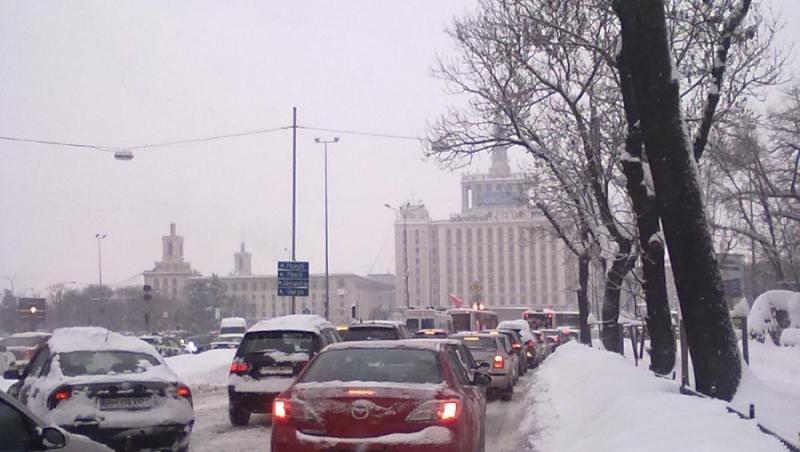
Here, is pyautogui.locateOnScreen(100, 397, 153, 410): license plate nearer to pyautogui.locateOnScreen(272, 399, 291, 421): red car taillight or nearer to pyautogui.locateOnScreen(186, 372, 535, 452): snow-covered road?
pyautogui.locateOnScreen(186, 372, 535, 452): snow-covered road

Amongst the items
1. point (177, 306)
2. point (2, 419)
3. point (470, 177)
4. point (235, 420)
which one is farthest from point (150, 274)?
point (2, 419)

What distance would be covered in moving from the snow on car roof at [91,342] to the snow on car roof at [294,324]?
14.2 ft

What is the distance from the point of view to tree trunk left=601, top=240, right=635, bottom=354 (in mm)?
24322

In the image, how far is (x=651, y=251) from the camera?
18.7 m

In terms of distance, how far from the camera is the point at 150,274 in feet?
314

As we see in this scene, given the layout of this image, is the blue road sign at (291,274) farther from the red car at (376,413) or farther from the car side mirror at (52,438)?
the car side mirror at (52,438)

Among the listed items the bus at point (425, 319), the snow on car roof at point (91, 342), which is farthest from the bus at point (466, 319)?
the snow on car roof at point (91, 342)

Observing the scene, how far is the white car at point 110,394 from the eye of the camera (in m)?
9.73

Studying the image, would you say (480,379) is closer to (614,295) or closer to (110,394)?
(110,394)

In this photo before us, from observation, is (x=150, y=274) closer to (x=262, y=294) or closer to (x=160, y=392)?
(x=262, y=294)

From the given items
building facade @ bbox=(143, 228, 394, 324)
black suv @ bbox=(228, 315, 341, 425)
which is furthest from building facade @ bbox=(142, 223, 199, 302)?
black suv @ bbox=(228, 315, 341, 425)

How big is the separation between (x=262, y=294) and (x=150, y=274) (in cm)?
1331

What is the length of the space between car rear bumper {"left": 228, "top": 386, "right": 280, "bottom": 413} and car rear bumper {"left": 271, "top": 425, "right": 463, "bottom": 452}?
7034mm

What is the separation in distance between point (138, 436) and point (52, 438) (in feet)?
14.4
